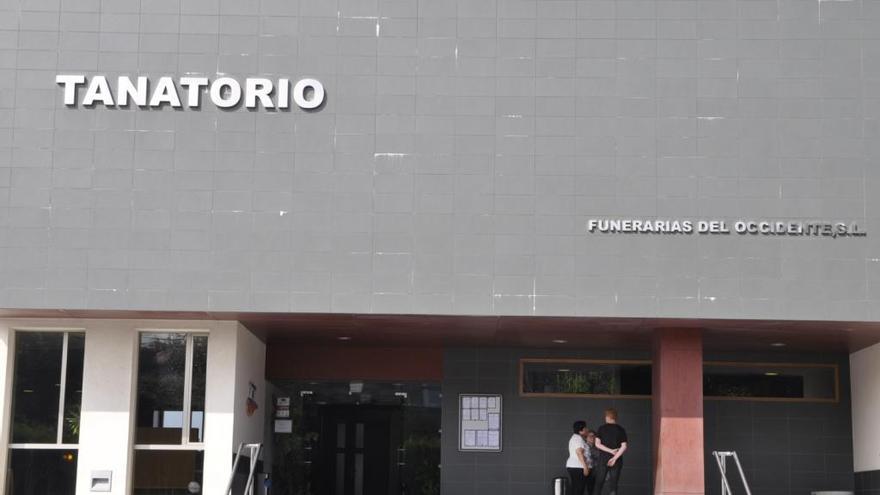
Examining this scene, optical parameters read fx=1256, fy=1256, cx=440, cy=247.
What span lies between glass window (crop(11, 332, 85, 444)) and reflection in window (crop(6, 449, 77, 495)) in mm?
170

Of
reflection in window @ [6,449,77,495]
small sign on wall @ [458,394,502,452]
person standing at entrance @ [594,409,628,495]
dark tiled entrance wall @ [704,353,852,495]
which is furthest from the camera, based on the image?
small sign on wall @ [458,394,502,452]

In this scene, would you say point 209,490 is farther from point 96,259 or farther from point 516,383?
point 516,383

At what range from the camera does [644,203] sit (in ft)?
53.0

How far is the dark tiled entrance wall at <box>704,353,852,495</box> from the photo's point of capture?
64.4 ft

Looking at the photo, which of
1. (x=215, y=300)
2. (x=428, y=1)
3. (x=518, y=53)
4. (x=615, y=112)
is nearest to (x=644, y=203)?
(x=615, y=112)

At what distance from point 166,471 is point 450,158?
18.9 ft

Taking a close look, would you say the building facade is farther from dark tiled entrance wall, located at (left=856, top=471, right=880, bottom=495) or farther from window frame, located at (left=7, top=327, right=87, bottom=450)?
dark tiled entrance wall, located at (left=856, top=471, right=880, bottom=495)

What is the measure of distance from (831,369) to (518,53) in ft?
25.4

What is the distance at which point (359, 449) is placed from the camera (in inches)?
845

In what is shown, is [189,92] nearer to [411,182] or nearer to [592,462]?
[411,182]

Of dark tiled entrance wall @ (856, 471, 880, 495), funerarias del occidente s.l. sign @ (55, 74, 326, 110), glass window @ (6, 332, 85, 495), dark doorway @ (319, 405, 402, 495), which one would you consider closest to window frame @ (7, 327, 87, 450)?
glass window @ (6, 332, 85, 495)

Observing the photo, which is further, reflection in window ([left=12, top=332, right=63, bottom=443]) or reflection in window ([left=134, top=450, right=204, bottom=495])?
reflection in window ([left=12, top=332, right=63, bottom=443])

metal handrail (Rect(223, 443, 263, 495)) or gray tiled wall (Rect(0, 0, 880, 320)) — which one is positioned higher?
gray tiled wall (Rect(0, 0, 880, 320))

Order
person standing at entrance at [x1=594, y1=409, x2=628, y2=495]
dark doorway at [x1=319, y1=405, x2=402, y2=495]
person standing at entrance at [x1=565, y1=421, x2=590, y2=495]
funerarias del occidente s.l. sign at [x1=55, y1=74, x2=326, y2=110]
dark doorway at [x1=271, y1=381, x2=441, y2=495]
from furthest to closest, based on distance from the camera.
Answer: dark doorway at [x1=319, y1=405, x2=402, y2=495] → dark doorway at [x1=271, y1=381, x2=441, y2=495] → person standing at entrance at [x1=565, y1=421, x2=590, y2=495] → person standing at entrance at [x1=594, y1=409, x2=628, y2=495] → funerarias del occidente s.l. sign at [x1=55, y1=74, x2=326, y2=110]
